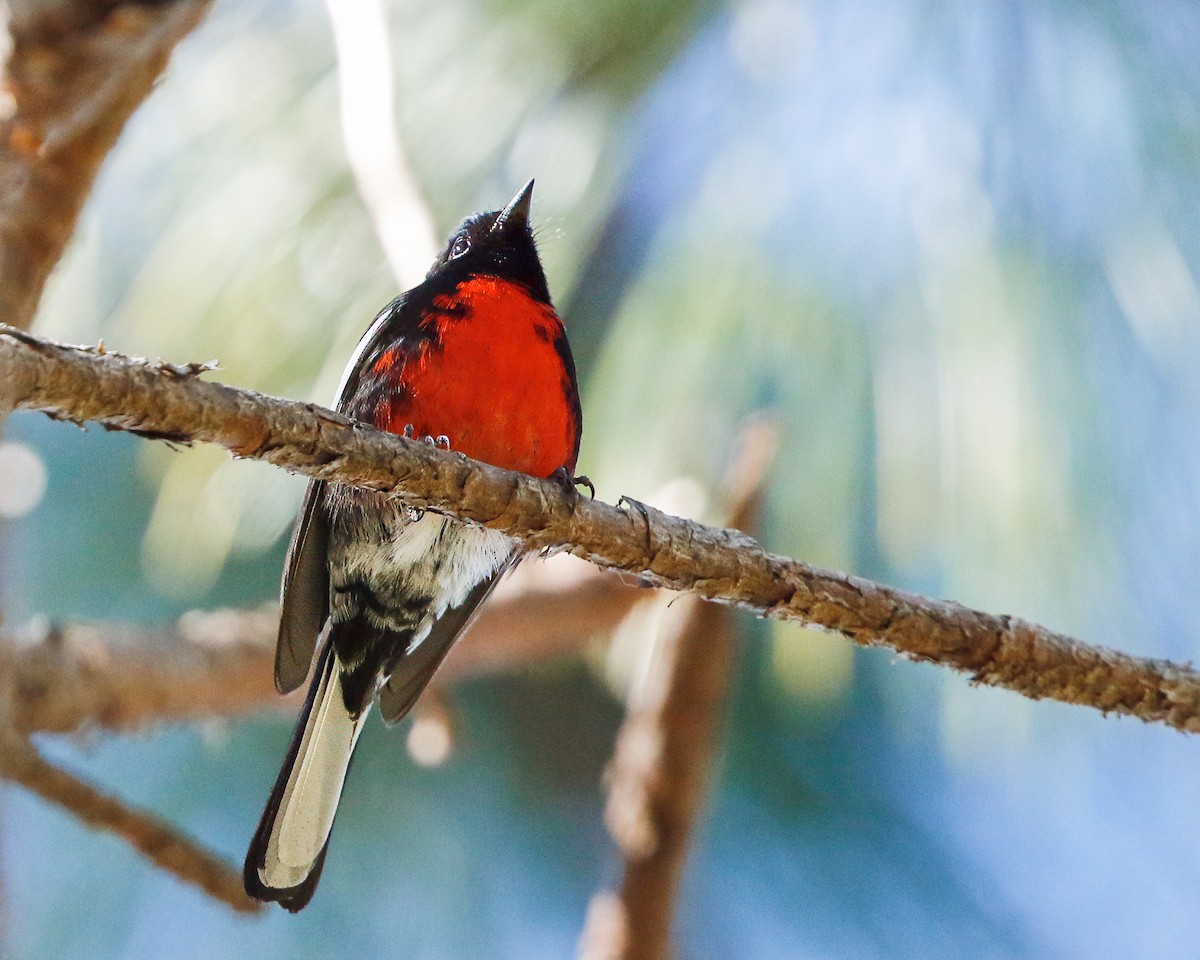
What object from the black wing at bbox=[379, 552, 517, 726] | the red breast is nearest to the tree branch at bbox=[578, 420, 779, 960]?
the black wing at bbox=[379, 552, 517, 726]

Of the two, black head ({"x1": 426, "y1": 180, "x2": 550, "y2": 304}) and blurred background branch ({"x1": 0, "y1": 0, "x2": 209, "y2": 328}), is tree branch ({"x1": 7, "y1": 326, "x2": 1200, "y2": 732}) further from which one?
black head ({"x1": 426, "y1": 180, "x2": 550, "y2": 304})

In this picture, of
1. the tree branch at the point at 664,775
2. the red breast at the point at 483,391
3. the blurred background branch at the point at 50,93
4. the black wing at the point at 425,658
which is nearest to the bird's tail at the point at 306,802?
the black wing at the point at 425,658

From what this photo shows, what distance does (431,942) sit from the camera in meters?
5.39

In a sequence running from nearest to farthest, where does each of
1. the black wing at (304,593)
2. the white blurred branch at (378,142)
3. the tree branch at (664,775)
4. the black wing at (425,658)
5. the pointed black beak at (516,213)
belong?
the black wing at (304,593)
the black wing at (425,658)
the tree branch at (664,775)
the pointed black beak at (516,213)
the white blurred branch at (378,142)

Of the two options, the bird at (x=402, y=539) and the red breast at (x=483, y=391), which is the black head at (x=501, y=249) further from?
the red breast at (x=483, y=391)

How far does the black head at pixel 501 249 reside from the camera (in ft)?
9.77

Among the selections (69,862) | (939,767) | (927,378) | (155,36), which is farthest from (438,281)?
(69,862)

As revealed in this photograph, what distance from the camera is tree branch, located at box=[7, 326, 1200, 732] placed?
1.80 meters

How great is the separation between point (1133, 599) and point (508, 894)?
2.97 meters

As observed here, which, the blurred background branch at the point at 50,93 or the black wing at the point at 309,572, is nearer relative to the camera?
the blurred background branch at the point at 50,93

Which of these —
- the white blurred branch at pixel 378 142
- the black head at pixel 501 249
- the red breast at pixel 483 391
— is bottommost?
the red breast at pixel 483 391

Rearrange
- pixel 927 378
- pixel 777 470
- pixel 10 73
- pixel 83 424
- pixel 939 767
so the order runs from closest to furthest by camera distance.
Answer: pixel 83 424 → pixel 10 73 → pixel 927 378 → pixel 777 470 → pixel 939 767

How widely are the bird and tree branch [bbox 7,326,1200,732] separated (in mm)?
436

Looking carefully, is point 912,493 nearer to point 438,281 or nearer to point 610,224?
point 610,224
